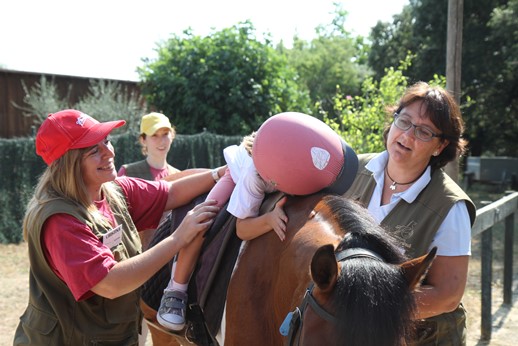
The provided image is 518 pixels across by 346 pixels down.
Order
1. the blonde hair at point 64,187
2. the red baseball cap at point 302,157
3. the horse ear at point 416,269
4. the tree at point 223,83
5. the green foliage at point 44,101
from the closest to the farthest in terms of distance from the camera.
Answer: the horse ear at point 416,269
the red baseball cap at point 302,157
the blonde hair at point 64,187
the tree at point 223,83
the green foliage at point 44,101

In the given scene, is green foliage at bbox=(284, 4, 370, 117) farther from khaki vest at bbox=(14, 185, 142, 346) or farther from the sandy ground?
khaki vest at bbox=(14, 185, 142, 346)

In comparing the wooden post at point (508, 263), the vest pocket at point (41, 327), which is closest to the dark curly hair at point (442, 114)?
the vest pocket at point (41, 327)

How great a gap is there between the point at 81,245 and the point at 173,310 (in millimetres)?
606

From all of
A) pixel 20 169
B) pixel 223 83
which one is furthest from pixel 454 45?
pixel 20 169

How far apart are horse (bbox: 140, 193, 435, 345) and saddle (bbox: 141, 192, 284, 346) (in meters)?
0.10

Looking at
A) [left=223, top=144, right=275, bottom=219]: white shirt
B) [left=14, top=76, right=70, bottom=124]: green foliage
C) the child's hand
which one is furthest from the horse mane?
[left=14, top=76, right=70, bottom=124]: green foliage

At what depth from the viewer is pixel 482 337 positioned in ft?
16.9

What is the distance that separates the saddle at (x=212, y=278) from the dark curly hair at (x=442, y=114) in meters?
0.75

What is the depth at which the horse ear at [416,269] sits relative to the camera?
1472 millimetres

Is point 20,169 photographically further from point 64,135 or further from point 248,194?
point 248,194

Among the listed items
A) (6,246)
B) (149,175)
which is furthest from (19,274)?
(149,175)

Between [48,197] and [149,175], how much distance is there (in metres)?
2.71

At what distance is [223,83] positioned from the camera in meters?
10.1

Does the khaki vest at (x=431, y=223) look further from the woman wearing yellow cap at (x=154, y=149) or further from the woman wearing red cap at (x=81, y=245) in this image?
the woman wearing yellow cap at (x=154, y=149)
